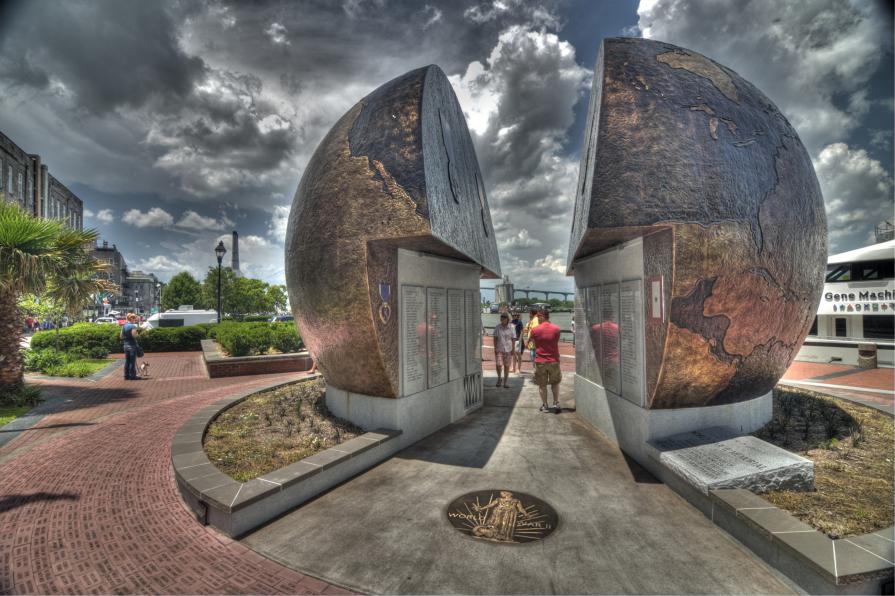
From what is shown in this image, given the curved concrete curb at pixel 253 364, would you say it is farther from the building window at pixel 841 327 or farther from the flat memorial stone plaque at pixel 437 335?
the building window at pixel 841 327

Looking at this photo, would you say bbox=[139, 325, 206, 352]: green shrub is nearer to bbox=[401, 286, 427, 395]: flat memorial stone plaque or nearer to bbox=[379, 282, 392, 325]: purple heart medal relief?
bbox=[401, 286, 427, 395]: flat memorial stone plaque

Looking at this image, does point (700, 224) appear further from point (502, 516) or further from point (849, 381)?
point (849, 381)

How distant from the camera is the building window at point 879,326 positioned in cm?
1739

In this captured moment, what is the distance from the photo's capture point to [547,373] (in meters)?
8.90

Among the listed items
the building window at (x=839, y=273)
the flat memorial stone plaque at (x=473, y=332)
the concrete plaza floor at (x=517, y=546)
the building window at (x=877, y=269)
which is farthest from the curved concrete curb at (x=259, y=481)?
the building window at (x=839, y=273)

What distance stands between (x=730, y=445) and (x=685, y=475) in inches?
40.3

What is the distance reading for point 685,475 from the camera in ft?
15.4

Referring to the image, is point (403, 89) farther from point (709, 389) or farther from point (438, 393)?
point (709, 389)

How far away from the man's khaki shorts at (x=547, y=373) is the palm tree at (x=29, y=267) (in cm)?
1210

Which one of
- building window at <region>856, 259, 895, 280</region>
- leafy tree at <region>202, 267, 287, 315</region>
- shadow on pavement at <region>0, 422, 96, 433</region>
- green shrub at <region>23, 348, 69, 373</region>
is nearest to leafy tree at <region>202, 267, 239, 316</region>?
leafy tree at <region>202, 267, 287, 315</region>

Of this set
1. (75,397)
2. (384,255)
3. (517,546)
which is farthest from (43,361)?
(517,546)

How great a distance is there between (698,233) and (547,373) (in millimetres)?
4599

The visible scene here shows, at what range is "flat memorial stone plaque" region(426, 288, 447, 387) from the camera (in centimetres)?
759

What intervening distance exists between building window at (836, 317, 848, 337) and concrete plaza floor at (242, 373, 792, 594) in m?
21.1
